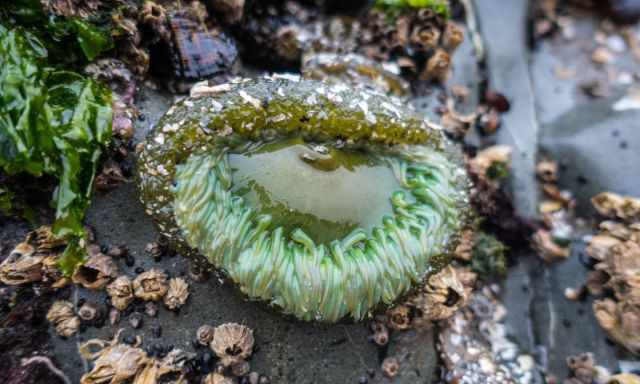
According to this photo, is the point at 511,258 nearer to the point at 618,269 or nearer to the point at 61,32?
the point at 618,269

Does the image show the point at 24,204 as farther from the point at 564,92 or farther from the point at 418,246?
the point at 564,92

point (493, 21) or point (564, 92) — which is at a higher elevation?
point (493, 21)

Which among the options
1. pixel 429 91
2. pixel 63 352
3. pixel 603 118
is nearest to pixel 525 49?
pixel 603 118

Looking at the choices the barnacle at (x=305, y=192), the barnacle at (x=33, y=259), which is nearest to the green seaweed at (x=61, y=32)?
the barnacle at (x=305, y=192)

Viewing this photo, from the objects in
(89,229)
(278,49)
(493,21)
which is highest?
(493,21)

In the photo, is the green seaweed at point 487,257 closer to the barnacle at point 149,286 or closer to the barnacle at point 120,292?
the barnacle at point 149,286

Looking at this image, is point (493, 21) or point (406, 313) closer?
point (406, 313)

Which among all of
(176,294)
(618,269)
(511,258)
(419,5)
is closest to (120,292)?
(176,294)

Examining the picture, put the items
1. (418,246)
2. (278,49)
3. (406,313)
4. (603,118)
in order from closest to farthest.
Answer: (418,246)
(406,313)
(278,49)
(603,118)
